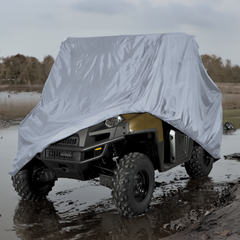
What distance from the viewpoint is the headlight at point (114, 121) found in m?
4.91

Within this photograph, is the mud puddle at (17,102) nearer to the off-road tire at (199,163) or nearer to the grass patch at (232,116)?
the grass patch at (232,116)

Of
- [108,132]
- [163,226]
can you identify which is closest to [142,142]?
[108,132]

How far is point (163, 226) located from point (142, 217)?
15.7 inches

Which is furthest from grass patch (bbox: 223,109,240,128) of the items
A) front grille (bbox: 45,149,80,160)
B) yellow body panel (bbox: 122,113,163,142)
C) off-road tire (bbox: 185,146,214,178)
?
front grille (bbox: 45,149,80,160)

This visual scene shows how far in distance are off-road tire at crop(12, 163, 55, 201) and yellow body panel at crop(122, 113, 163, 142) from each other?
1.70 meters

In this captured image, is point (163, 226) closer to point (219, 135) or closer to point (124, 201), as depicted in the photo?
point (124, 201)

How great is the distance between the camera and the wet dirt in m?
4.52

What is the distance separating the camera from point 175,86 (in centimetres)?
574

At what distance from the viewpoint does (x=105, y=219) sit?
4.92 metres

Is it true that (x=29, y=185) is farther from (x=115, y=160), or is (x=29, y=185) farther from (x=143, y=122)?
(x=143, y=122)

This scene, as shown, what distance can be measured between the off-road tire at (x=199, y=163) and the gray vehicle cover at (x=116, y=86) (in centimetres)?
56

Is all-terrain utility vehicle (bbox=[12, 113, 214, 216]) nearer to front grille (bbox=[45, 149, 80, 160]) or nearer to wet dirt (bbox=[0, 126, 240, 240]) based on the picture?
front grille (bbox=[45, 149, 80, 160])

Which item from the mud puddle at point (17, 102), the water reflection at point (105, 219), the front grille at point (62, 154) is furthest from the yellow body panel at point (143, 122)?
the mud puddle at point (17, 102)

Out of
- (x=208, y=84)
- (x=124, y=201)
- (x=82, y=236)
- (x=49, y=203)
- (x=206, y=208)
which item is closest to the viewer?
(x=82, y=236)
